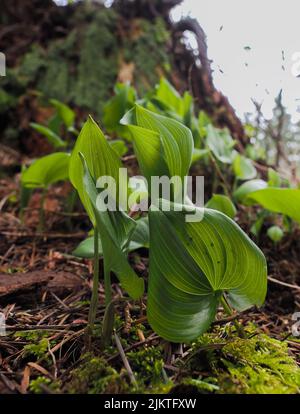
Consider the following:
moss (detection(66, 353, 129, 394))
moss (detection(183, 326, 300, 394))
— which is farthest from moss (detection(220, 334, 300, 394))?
moss (detection(66, 353, 129, 394))

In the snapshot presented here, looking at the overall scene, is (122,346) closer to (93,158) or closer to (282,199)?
(93,158)

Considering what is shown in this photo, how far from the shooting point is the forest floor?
2.71 feet

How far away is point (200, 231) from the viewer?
880mm

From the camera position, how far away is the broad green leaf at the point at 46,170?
5.74 ft

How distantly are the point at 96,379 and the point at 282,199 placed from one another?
3.12ft

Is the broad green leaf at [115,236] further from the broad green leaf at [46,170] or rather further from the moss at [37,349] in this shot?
the broad green leaf at [46,170]

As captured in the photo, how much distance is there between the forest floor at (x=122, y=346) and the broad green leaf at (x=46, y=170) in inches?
20.6

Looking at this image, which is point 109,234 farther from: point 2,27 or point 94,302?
point 2,27

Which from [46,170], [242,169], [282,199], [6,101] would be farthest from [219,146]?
[6,101]
